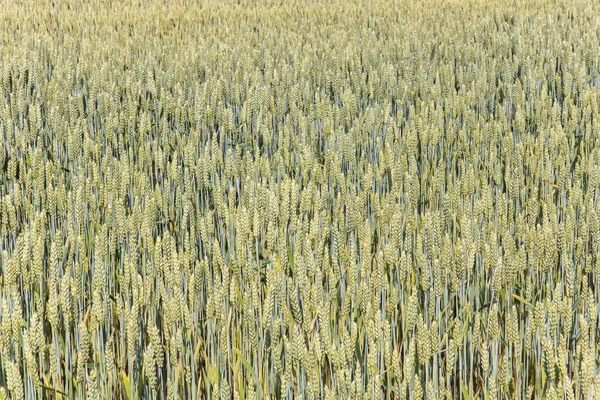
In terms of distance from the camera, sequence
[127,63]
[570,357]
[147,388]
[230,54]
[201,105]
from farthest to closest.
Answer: [230,54] → [127,63] → [201,105] → [570,357] → [147,388]

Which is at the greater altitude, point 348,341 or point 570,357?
point 348,341

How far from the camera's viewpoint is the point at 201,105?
3855mm

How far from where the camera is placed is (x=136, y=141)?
3.95 metres

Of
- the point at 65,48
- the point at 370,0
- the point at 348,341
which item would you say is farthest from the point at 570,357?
the point at 370,0

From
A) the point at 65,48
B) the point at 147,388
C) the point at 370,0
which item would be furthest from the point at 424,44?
the point at 147,388

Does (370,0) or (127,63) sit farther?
(370,0)

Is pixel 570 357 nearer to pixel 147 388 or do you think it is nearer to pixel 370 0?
pixel 147 388

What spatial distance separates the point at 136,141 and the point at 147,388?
243 centimetres

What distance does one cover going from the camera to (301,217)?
2375 mm

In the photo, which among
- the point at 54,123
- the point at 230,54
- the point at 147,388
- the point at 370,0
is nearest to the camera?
the point at 147,388

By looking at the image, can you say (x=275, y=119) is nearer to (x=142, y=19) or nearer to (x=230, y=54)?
(x=230, y=54)

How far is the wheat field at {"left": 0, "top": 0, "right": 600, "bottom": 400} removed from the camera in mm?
1527

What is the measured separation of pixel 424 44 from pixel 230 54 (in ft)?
5.06

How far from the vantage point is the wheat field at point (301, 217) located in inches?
60.1
